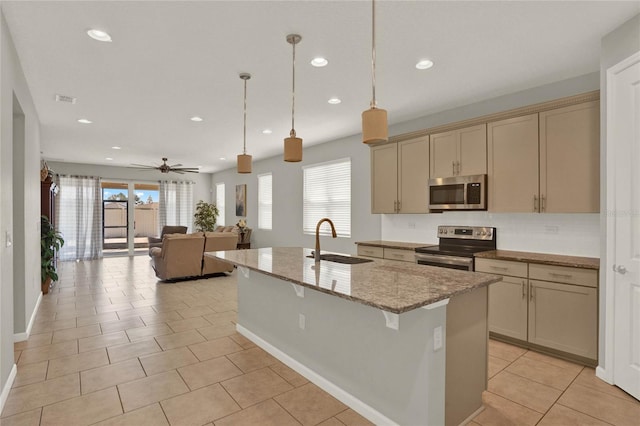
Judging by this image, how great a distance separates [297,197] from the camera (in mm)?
7488

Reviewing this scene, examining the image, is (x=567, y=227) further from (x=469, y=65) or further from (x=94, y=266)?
(x=94, y=266)

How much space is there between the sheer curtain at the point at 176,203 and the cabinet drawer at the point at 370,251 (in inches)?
301

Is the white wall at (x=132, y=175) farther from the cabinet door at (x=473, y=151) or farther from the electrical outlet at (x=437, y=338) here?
the electrical outlet at (x=437, y=338)

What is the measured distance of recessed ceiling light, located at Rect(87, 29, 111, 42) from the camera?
105 inches

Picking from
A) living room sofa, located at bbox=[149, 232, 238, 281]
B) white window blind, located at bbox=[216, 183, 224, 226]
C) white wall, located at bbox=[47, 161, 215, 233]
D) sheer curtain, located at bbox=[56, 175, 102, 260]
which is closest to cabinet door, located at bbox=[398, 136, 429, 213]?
living room sofa, located at bbox=[149, 232, 238, 281]

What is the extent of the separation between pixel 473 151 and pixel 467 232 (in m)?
0.99

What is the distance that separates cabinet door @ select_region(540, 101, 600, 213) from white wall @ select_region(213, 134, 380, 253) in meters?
2.58

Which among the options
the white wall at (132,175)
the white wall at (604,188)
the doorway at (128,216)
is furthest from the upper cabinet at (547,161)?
the doorway at (128,216)

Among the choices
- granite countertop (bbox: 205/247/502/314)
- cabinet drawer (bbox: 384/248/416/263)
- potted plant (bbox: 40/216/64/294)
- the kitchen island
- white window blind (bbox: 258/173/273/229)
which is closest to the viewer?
granite countertop (bbox: 205/247/502/314)

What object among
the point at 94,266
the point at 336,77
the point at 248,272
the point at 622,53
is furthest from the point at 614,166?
the point at 94,266

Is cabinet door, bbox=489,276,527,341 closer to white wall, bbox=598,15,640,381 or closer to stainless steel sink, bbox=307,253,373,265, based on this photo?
white wall, bbox=598,15,640,381

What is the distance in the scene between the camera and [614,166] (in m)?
2.60

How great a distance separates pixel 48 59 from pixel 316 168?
453 centimetres

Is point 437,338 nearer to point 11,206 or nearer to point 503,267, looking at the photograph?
point 503,267
